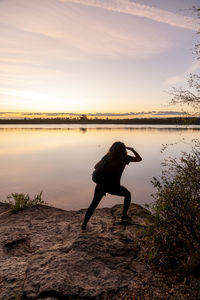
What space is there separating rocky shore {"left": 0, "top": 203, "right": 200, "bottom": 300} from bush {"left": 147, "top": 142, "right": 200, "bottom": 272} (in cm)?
33

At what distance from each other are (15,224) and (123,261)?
3.76m

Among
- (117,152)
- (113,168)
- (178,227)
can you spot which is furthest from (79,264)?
(117,152)

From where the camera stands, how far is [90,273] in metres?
4.38

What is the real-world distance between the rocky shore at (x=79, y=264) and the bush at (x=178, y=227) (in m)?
0.33

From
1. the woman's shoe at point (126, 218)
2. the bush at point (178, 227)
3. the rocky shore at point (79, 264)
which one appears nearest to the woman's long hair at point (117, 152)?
the bush at point (178, 227)

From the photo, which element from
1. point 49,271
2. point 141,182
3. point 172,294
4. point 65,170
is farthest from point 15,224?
point 65,170

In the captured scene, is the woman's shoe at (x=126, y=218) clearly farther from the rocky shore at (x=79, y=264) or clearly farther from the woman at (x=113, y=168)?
the woman at (x=113, y=168)

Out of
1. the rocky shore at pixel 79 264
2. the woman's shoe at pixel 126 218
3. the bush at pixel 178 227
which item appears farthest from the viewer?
the woman's shoe at pixel 126 218

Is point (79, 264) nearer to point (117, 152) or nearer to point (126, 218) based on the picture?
point (126, 218)

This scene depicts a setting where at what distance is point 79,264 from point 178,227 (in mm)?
2119

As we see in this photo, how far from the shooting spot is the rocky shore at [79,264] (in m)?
3.95

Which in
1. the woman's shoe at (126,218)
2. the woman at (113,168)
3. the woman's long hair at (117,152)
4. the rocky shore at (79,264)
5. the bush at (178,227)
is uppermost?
the woman's long hair at (117,152)

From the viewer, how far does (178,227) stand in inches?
192

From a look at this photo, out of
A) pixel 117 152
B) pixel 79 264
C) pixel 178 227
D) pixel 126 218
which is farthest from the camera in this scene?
pixel 126 218
